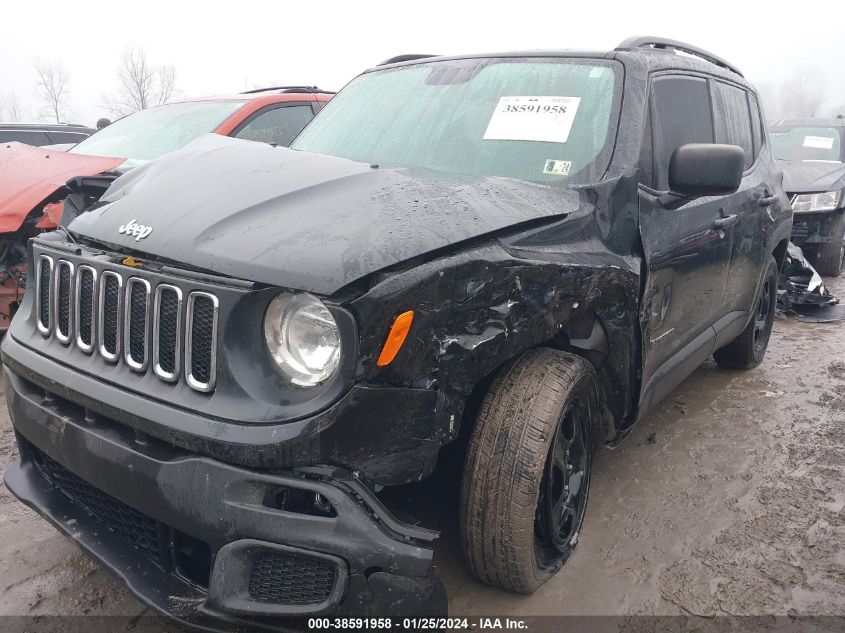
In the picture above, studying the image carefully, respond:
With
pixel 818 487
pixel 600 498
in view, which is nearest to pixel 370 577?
pixel 600 498

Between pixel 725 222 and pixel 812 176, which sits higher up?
pixel 725 222

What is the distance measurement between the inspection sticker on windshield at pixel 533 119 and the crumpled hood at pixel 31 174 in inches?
106

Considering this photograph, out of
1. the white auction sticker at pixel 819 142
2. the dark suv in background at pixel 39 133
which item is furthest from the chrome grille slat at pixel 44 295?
the white auction sticker at pixel 819 142

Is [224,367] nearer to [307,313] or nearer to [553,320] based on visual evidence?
[307,313]

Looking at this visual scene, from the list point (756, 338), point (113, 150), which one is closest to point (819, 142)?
point (756, 338)

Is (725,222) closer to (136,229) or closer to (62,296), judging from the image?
(136,229)

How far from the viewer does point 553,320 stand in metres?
2.22

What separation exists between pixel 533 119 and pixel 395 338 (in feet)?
4.69

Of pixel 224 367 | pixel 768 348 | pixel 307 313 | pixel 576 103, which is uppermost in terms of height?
pixel 576 103

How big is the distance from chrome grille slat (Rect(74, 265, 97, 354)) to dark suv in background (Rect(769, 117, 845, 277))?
278 inches

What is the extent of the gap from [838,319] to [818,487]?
12.0 ft

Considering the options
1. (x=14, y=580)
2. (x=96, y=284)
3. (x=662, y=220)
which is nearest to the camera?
(x=96, y=284)

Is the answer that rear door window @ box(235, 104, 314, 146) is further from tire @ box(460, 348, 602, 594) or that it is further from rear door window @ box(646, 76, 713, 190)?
tire @ box(460, 348, 602, 594)

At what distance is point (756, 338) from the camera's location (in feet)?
16.1
